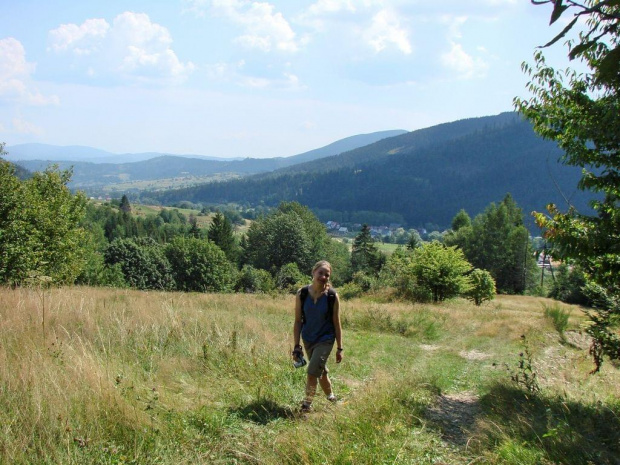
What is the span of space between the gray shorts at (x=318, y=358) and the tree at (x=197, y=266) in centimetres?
4931

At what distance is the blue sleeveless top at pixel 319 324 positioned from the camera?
5.16m

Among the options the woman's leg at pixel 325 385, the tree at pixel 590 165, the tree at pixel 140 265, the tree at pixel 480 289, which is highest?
the tree at pixel 590 165

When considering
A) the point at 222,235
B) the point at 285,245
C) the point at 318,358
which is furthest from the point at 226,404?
the point at 222,235

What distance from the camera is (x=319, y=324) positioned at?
5.17 meters

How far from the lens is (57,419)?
3.43 m

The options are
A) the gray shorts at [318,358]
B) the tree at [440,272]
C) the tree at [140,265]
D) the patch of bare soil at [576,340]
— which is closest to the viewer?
the gray shorts at [318,358]

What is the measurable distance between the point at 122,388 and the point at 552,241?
529cm

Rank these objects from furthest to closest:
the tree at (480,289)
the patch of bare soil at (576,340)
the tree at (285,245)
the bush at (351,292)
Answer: the tree at (285,245) → the tree at (480,289) → the bush at (351,292) → the patch of bare soil at (576,340)

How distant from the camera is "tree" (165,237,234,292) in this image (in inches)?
2096

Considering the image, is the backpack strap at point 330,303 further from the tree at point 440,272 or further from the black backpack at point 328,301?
the tree at point 440,272

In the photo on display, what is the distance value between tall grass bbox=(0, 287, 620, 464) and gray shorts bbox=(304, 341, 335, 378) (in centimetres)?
36

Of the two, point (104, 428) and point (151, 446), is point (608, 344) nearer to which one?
point (151, 446)

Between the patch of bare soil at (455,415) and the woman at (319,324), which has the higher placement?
the woman at (319,324)

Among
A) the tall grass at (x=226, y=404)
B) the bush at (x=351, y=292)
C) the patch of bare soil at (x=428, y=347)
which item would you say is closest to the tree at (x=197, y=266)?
the bush at (x=351, y=292)
